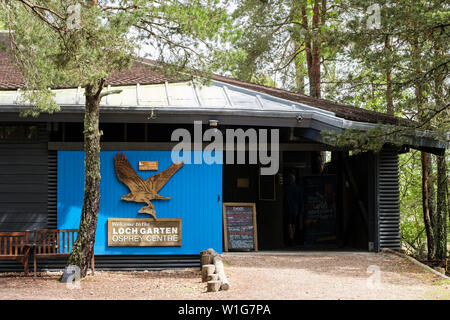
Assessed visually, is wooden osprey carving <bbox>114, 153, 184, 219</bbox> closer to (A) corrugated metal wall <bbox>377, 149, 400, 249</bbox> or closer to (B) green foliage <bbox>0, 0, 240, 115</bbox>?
(B) green foliage <bbox>0, 0, 240, 115</bbox>

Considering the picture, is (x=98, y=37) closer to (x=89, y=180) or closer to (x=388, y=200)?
(x=89, y=180)

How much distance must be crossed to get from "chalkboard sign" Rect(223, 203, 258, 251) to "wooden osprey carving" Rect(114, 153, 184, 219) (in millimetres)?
2171

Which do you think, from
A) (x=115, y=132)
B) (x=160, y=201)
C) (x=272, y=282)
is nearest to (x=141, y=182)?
(x=160, y=201)

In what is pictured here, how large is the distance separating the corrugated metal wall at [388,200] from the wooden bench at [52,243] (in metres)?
6.04

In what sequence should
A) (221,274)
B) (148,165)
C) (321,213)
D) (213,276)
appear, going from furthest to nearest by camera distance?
(321,213) < (148,165) < (221,274) < (213,276)

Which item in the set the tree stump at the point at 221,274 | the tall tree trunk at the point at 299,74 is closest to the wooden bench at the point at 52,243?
the tree stump at the point at 221,274

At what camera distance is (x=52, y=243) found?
1095cm

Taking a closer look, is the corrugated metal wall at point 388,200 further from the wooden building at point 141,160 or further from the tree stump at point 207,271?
the tree stump at point 207,271

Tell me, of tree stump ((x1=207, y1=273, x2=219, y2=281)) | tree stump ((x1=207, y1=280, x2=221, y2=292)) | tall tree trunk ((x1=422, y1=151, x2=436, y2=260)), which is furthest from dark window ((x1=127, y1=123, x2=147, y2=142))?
tall tree trunk ((x1=422, y1=151, x2=436, y2=260))

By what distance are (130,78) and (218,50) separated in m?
4.36

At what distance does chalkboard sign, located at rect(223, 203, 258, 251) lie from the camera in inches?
507

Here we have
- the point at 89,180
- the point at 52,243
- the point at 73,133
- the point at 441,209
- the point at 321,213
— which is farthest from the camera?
the point at 321,213

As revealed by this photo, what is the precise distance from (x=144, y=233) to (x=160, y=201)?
69 centimetres

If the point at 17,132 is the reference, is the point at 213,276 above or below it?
below
